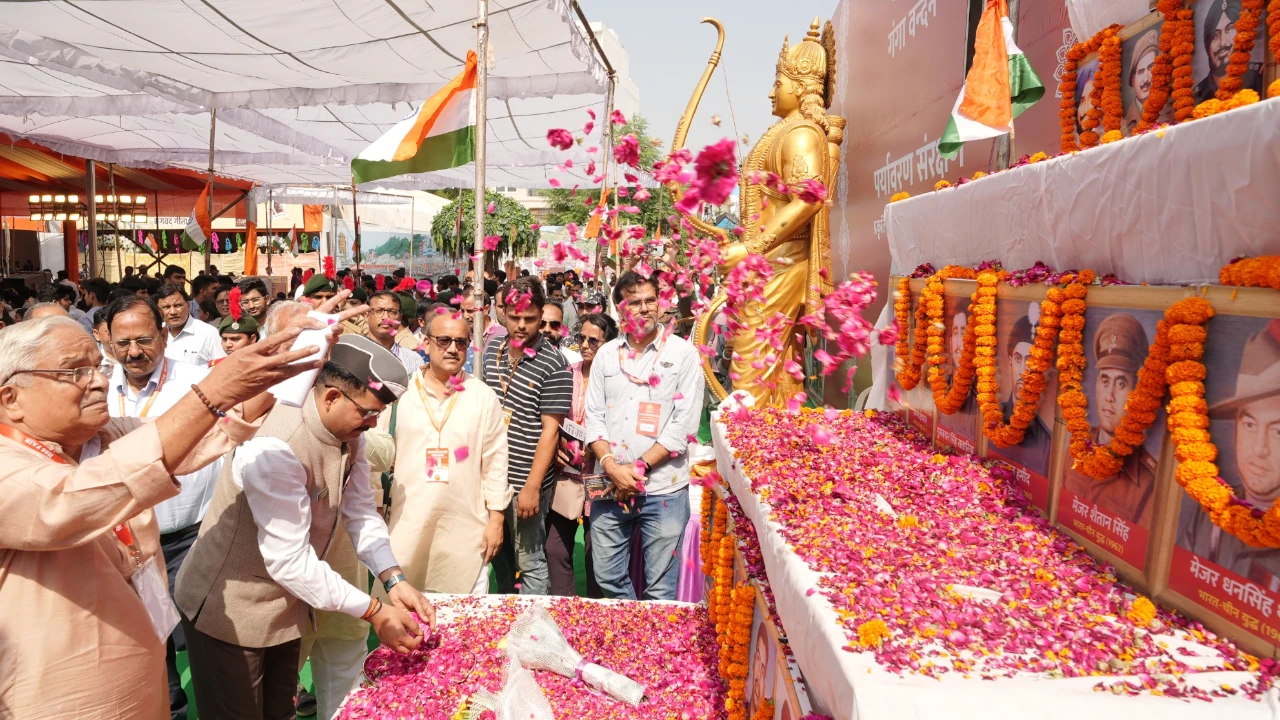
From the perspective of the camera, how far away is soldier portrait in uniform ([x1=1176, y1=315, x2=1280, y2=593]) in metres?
1.19

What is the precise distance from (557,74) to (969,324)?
6424mm

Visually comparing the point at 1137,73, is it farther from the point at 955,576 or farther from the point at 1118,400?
the point at 955,576

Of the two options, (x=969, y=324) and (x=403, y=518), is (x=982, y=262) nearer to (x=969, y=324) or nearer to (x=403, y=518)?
(x=969, y=324)

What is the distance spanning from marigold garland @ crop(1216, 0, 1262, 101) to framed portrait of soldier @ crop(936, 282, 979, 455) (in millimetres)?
761

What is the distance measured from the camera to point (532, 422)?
3.96m

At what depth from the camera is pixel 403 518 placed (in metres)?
3.32

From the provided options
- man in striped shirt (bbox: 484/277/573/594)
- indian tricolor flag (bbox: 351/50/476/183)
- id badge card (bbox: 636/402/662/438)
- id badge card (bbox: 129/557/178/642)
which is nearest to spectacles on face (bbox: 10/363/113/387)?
id badge card (bbox: 129/557/178/642)

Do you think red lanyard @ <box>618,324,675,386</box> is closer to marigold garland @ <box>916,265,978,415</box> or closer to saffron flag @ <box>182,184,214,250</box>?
marigold garland @ <box>916,265,978,415</box>

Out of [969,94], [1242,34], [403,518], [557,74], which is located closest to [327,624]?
[403,518]

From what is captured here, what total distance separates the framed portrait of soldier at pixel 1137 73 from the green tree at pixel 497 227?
1809 cm

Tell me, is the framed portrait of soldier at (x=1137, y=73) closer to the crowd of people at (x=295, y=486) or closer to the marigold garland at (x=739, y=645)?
the marigold garland at (x=739, y=645)

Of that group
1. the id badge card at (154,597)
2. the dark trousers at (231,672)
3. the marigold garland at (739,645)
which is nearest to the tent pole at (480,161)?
the dark trousers at (231,672)

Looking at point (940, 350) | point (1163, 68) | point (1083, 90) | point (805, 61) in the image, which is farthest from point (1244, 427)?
point (805, 61)

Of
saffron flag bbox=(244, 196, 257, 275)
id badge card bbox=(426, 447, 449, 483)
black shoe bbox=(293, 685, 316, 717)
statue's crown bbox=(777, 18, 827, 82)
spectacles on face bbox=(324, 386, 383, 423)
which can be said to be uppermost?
statue's crown bbox=(777, 18, 827, 82)
